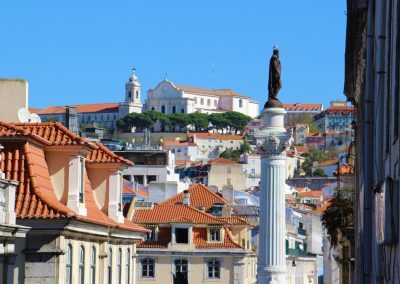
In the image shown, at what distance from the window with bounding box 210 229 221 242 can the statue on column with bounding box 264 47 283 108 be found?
18.1 meters

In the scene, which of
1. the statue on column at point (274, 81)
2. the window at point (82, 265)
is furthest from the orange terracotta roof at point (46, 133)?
the statue on column at point (274, 81)

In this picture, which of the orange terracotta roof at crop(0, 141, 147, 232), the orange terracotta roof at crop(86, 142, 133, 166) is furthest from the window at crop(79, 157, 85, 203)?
the orange terracotta roof at crop(86, 142, 133, 166)

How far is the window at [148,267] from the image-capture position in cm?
6309

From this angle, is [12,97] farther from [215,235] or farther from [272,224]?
[215,235]

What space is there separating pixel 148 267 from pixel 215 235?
3408 mm

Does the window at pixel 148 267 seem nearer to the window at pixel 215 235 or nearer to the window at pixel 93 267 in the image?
the window at pixel 215 235

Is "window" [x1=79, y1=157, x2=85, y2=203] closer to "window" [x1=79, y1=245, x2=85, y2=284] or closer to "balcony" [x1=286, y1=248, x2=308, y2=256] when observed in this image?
"window" [x1=79, y1=245, x2=85, y2=284]

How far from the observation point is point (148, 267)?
63344 millimetres

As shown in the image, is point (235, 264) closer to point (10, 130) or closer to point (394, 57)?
point (10, 130)

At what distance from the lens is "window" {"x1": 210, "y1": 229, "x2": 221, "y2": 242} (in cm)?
6381

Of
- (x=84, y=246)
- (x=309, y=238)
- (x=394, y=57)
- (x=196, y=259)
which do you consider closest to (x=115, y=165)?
(x=84, y=246)

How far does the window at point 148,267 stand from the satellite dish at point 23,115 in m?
32.7

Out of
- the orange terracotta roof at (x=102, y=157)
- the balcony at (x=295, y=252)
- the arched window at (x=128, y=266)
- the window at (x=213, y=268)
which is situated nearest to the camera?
the orange terracotta roof at (x=102, y=157)

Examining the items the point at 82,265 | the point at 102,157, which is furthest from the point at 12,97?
the point at 82,265
